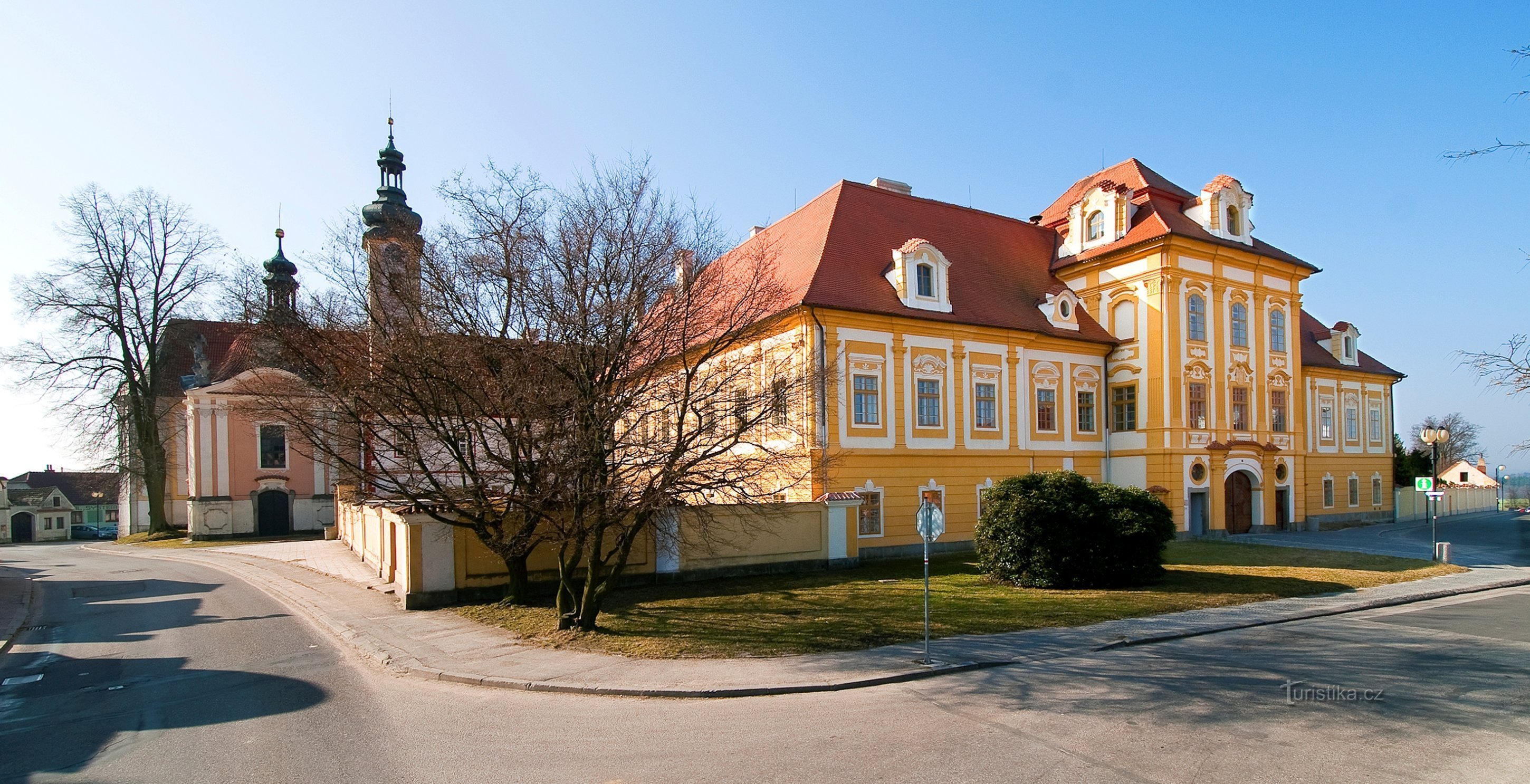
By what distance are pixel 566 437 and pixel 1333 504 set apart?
3981 centimetres

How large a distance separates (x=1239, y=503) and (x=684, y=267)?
27.8 metres

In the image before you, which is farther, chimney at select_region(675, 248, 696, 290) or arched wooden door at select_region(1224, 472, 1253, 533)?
arched wooden door at select_region(1224, 472, 1253, 533)

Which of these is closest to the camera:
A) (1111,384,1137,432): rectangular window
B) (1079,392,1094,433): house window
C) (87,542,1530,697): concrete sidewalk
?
(87,542,1530,697): concrete sidewalk

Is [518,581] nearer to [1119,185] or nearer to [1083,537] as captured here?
[1083,537]

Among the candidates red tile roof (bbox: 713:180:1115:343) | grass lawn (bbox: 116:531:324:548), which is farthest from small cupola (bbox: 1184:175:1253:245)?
grass lawn (bbox: 116:531:324:548)

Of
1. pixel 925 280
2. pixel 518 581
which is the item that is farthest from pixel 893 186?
pixel 518 581

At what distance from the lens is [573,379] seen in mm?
13242

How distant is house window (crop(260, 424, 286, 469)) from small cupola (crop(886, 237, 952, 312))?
36.1 meters

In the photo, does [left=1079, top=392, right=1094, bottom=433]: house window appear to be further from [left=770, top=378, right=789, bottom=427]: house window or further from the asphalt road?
[left=770, top=378, right=789, bottom=427]: house window

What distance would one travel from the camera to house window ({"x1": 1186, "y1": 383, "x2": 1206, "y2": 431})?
31328 millimetres

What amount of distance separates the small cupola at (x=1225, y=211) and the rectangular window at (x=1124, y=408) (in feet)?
23.2

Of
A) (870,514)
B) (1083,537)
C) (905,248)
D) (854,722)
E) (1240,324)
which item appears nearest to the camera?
(854,722)

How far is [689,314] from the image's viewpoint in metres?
14.2

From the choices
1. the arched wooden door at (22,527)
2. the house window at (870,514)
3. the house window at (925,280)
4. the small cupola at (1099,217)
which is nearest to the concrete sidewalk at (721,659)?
the house window at (870,514)
